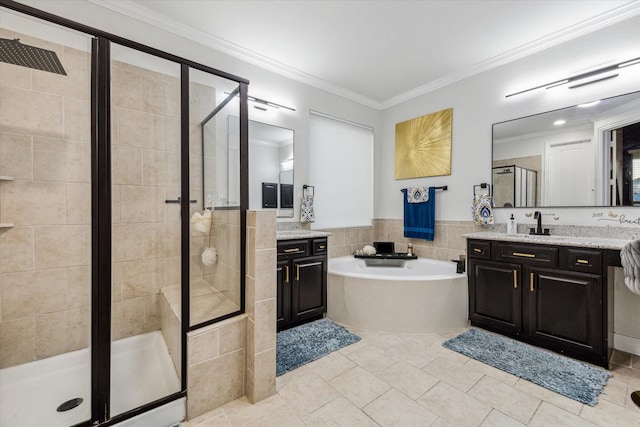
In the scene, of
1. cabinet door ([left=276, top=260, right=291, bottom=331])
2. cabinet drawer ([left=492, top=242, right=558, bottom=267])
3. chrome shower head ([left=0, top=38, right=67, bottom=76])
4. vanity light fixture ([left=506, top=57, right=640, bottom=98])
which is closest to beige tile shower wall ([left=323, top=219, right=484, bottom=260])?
cabinet drawer ([left=492, top=242, right=558, bottom=267])

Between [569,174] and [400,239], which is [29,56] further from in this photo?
[569,174]

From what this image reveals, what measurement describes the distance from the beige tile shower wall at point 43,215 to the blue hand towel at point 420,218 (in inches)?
133

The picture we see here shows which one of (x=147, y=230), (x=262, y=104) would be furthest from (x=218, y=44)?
(x=147, y=230)

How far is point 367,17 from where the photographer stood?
235 cm

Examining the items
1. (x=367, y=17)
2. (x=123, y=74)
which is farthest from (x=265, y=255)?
(x=367, y=17)

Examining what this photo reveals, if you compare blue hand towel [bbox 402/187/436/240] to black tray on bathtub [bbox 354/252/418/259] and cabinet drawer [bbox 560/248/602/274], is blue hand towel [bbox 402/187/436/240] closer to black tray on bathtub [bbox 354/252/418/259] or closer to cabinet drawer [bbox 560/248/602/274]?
black tray on bathtub [bbox 354/252/418/259]

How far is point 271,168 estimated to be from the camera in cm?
313

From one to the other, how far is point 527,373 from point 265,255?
2055 millimetres

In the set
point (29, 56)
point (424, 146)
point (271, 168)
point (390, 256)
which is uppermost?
point (29, 56)

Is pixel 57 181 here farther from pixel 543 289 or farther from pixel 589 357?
pixel 589 357

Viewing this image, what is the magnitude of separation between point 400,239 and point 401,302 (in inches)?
55.7

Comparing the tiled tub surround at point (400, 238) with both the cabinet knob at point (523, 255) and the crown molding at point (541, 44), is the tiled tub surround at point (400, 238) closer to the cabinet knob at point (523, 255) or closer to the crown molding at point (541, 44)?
the cabinet knob at point (523, 255)

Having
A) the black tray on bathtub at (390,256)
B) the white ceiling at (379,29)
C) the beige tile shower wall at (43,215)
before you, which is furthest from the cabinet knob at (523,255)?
the beige tile shower wall at (43,215)

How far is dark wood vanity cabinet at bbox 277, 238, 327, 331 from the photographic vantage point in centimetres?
261
